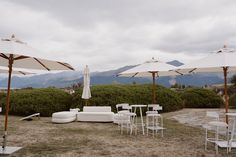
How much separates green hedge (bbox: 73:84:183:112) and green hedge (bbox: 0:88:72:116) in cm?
84

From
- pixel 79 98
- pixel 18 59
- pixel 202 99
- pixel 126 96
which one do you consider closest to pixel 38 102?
pixel 79 98

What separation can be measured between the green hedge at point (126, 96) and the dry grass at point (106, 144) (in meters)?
5.45

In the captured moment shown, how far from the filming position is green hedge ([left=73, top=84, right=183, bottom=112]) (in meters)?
14.9

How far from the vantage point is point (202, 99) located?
18656 millimetres

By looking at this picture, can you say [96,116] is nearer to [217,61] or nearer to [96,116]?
[96,116]

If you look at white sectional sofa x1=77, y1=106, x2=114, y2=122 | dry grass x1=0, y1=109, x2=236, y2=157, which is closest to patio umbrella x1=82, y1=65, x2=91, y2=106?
white sectional sofa x1=77, y1=106, x2=114, y2=122

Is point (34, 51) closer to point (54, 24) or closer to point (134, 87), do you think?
point (54, 24)

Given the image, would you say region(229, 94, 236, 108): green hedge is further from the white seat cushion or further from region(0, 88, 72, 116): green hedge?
region(0, 88, 72, 116): green hedge

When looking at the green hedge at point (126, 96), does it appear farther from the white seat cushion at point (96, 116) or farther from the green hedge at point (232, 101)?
the green hedge at point (232, 101)

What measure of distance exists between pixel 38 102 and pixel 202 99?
36.1 ft

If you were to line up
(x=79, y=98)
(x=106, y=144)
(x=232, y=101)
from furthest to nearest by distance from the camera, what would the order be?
(x=232, y=101) < (x=79, y=98) < (x=106, y=144)

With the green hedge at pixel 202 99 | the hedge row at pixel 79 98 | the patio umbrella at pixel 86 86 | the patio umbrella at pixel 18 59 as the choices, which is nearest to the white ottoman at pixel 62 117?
the patio umbrella at pixel 86 86

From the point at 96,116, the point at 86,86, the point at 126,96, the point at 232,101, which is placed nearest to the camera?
the point at 96,116

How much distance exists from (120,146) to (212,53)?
340cm
